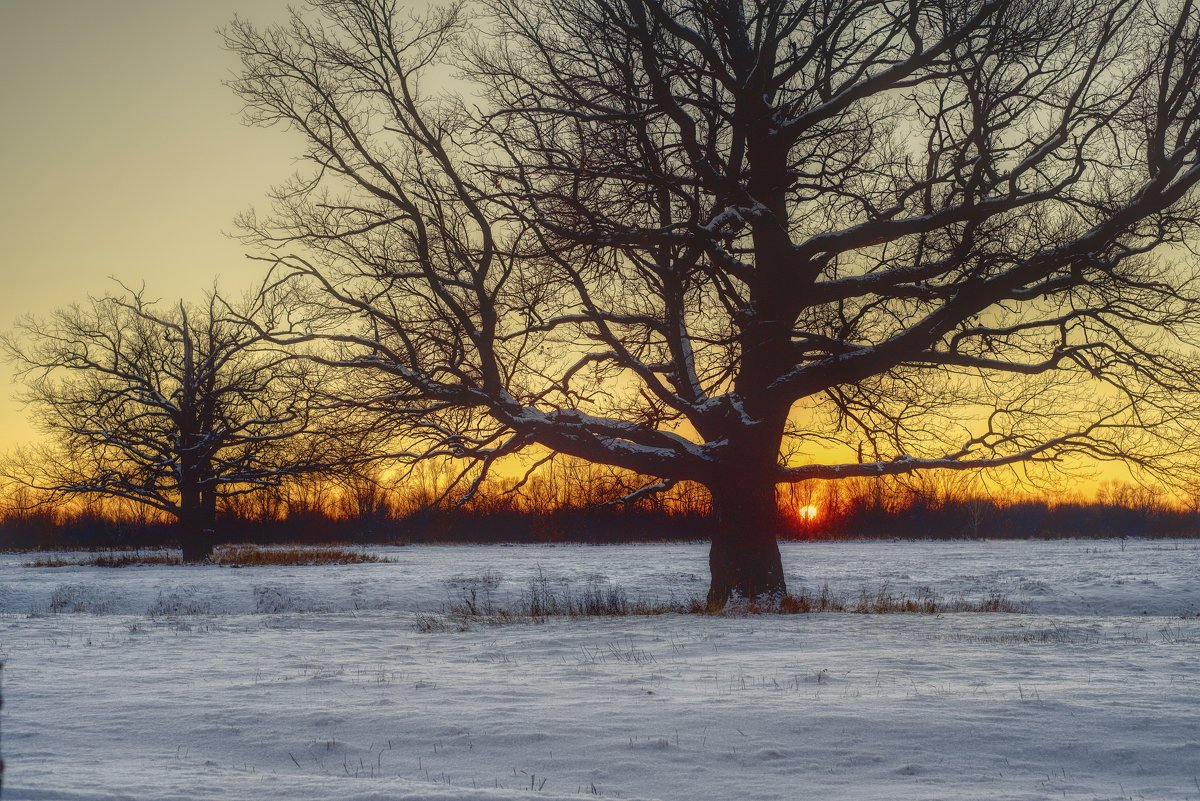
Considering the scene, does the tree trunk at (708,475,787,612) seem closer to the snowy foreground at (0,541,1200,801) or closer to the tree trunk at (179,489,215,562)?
the snowy foreground at (0,541,1200,801)

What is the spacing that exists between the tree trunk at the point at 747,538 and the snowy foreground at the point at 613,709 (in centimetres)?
168

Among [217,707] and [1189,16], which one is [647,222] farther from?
[217,707]

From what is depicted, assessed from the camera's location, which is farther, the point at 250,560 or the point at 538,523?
the point at 538,523

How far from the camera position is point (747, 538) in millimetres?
15125

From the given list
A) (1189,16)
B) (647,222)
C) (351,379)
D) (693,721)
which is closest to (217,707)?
(693,721)

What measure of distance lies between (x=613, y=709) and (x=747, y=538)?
28.4ft

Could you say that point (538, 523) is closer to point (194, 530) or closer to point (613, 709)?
point (194, 530)

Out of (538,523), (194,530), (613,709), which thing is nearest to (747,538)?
(613,709)

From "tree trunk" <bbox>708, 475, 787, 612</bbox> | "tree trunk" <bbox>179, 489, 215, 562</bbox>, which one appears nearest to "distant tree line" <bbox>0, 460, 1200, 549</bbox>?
"tree trunk" <bbox>179, 489, 215, 562</bbox>

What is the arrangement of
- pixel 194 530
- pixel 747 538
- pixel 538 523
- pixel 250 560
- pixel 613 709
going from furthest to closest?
pixel 538 523
pixel 194 530
pixel 250 560
pixel 747 538
pixel 613 709

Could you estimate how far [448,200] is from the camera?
48.9 ft

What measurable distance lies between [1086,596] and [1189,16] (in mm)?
12574

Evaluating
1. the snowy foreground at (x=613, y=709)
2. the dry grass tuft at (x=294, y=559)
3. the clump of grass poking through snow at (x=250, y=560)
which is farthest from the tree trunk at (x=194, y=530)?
the snowy foreground at (x=613, y=709)

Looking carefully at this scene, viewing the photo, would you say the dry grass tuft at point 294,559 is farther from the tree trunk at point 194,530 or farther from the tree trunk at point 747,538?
the tree trunk at point 747,538
